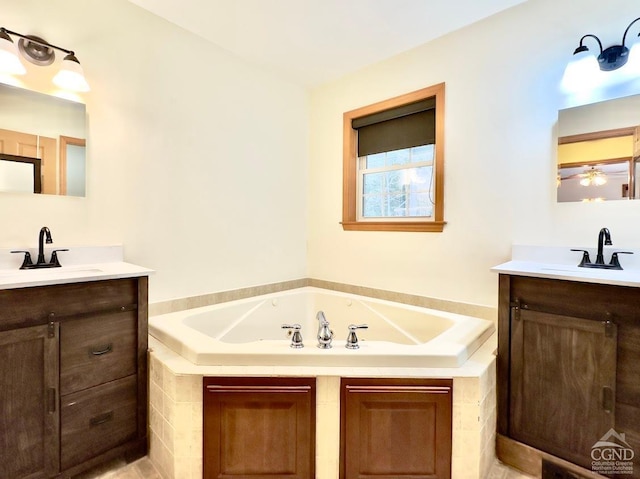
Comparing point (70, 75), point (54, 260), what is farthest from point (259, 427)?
point (70, 75)

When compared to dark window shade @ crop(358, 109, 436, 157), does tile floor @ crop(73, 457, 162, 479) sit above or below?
below

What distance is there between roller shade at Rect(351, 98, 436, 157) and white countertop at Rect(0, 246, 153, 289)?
6.50ft

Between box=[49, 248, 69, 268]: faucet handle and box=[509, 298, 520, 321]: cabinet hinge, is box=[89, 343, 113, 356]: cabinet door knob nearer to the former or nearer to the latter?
box=[49, 248, 69, 268]: faucet handle

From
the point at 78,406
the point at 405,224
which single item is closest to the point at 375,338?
the point at 405,224

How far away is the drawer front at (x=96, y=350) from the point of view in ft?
4.73

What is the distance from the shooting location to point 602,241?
1622 millimetres

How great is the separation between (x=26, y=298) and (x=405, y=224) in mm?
2210

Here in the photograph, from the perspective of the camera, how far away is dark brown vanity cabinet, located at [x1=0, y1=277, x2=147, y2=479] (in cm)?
131

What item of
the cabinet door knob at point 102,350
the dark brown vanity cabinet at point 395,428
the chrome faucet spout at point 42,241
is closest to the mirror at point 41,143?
the chrome faucet spout at point 42,241

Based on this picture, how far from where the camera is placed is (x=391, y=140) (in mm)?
2641

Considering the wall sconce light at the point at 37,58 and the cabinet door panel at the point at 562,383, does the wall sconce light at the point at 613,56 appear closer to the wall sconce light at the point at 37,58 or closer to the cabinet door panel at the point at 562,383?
the cabinet door panel at the point at 562,383

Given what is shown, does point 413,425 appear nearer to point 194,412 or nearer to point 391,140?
point 194,412

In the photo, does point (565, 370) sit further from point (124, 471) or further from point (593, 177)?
point (124, 471)

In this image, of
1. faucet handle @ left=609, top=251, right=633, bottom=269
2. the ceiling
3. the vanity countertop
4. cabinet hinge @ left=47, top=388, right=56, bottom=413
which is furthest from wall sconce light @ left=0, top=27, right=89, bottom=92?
faucet handle @ left=609, top=251, right=633, bottom=269
